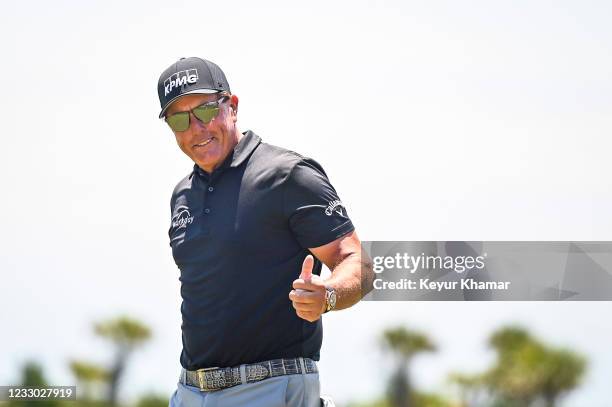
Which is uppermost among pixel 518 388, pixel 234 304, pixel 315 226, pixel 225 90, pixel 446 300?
pixel 225 90

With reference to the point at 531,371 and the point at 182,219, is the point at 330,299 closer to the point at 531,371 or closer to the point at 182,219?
the point at 182,219

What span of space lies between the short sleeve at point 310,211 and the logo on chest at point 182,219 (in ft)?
1.91

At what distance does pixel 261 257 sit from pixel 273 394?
59 centimetres

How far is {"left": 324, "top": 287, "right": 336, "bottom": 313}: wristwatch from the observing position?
3.61 m

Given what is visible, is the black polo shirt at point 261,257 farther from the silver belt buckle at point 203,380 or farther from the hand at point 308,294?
the hand at point 308,294

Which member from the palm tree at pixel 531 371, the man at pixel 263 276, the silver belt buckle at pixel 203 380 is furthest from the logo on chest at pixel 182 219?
the palm tree at pixel 531 371

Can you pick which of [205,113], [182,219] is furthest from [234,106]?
[182,219]

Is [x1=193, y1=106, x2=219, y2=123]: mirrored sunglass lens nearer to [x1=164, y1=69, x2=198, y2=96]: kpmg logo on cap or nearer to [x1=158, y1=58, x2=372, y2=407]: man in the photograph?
[x1=164, y1=69, x2=198, y2=96]: kpmg logo on cap

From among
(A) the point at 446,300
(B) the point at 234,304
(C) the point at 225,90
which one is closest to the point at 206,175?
(C) the point at 225,90

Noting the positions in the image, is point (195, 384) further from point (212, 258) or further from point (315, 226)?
point (315, 226)

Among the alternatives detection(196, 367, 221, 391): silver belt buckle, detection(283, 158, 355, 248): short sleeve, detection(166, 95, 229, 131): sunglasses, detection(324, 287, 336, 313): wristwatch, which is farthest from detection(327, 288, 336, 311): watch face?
detection(166, 95, 229, 131): sunglasses

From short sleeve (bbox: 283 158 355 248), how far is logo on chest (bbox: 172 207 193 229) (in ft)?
1.91

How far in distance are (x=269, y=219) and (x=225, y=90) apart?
0.82m

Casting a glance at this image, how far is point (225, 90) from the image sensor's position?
4.45 meters
